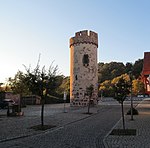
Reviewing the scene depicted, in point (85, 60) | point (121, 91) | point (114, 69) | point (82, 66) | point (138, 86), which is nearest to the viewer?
point (121, 91)

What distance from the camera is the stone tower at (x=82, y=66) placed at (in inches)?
1566

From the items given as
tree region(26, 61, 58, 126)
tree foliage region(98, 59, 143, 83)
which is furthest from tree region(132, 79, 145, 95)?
tree region(26, 61, 58, 126)

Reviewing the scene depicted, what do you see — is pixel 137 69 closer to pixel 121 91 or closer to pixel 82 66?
pixel 82 66

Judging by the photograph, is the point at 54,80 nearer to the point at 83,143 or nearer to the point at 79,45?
the point at 83,143

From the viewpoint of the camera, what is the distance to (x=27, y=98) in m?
51.8

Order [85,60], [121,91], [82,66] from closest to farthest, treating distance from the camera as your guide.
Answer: [121,91]
[82,66]
[85,60]

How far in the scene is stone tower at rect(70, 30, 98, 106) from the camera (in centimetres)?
3978

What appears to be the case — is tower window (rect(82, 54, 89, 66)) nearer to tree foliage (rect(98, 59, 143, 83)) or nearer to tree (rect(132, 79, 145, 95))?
tree (rect(132, 79, 145, 95))

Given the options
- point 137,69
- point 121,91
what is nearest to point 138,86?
point 137,69

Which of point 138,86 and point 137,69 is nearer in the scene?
point 138,86

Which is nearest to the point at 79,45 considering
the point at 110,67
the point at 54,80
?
the point at 54,80

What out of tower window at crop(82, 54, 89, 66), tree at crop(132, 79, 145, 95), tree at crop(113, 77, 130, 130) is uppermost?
tower window at crop(82, 54, 89, 66)

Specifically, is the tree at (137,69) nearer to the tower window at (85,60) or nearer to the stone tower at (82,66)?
the stone tower at (82,66)

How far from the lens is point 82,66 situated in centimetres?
4009
